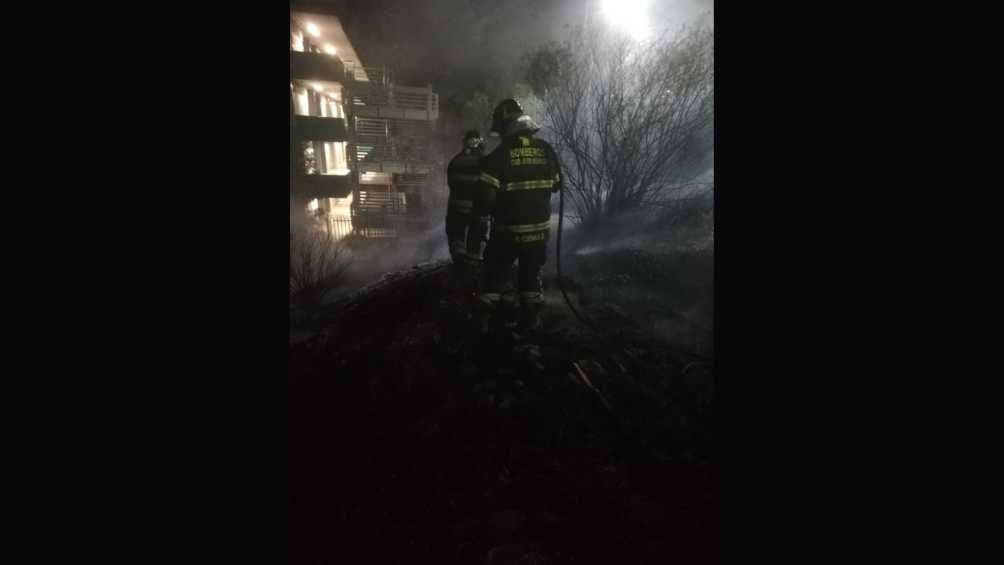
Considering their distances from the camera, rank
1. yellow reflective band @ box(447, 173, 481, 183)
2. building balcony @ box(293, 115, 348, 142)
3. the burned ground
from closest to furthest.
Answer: the burned ground → building balcony @ box(293, 115, 348, 142) → yellow reflective band @ box(447, 173, 481, 183)

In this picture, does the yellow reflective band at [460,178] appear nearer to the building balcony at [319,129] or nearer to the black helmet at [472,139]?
the black helmet at [472,139]

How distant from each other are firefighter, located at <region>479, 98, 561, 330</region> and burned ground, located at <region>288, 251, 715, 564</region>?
0.18 m

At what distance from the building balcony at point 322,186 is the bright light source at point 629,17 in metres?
2.01

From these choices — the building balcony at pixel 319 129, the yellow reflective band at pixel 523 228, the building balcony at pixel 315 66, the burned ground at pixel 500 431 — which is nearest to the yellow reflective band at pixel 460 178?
the yellow reflective band at pixel 523 228

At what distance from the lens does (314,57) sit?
2637 millimetres

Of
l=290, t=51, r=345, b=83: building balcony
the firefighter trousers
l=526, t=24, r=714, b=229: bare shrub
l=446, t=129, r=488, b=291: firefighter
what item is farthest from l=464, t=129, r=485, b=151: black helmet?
l=290, t=51, r=345, b=83: building balcony

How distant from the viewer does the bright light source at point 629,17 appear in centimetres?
266

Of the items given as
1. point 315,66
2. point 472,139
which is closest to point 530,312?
point 472,139

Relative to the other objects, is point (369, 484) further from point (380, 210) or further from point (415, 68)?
point (415, 68)

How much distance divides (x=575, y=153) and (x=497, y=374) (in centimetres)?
159

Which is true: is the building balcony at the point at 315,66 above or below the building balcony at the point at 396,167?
above

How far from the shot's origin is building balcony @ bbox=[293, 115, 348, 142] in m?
2.64

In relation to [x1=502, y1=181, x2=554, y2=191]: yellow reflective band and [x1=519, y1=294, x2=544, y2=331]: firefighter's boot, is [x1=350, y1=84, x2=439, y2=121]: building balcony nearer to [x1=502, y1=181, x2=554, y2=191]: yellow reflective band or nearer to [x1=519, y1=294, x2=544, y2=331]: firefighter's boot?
[x1=502, y1=181, x2=554, y2=191]: yellow reflective band

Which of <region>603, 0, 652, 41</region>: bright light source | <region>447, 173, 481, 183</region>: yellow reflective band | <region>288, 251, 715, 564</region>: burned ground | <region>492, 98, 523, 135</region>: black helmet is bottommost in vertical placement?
<region>288, 251, 715, 564</region>: burned ground
